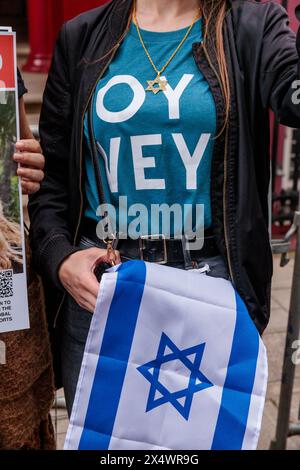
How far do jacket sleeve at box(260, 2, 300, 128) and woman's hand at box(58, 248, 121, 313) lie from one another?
0.48 m

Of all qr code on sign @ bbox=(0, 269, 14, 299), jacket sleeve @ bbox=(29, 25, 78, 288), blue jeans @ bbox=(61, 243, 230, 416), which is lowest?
blue jeans @ bbox=(61, 243, 230, 416)

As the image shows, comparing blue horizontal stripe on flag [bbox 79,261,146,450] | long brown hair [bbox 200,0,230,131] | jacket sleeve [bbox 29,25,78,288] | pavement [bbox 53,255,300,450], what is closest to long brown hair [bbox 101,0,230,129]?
long brown hair [bbox 200,0,230,131]

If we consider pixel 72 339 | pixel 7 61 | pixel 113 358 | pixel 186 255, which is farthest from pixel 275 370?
pixel 7 61

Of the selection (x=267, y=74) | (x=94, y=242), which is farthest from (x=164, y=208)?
(x=267, y=74)

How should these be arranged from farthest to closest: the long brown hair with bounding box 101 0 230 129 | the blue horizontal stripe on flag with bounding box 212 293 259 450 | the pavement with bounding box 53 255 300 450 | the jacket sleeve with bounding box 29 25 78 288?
the pavement with bounding box 53 255 300 450 → the jacket sleeve with bounding box 29 25 78 288 → the long brown hair with bounding box 101 0 230 129 → the blue horizontal stripe on flag with bounding box 212 293 259 450

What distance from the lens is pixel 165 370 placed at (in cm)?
121

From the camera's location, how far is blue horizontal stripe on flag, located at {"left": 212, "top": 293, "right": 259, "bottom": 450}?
1185mm

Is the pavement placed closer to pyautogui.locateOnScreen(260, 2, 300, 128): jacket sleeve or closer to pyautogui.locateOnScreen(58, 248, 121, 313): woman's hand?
pyautogui.locateOnScreen(58, 248, 121, 313): woman's hand

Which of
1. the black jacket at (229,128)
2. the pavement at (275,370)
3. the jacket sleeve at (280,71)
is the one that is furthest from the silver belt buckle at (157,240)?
the pavement at (275,370)

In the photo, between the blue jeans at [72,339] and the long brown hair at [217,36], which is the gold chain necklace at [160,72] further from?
the blue jeans at [72,339]

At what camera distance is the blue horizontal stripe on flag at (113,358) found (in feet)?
3.92

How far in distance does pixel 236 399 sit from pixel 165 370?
0.15 metres
